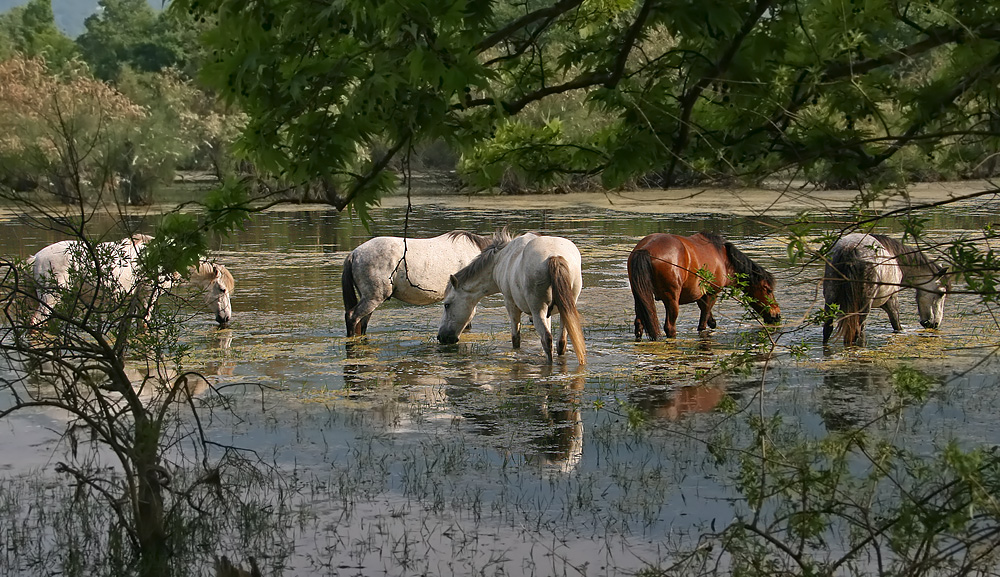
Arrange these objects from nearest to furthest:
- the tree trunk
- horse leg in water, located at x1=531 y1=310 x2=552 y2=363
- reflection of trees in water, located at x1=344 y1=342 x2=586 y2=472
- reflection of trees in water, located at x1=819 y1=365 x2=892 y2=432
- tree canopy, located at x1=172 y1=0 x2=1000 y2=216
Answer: tree canopy, located at x1=172 y1=0 x2=1000 y2=216, the tree trunk, reflection of trees in water, located at x1=344 y1=342 x2=586 y2=472, reflection of trees in water, located at x1=819 y1=365 x2=892 y2=432, horse leg in water, located at x1=531 y1=310 x2=552 y2=363

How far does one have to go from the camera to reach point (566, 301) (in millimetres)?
11148

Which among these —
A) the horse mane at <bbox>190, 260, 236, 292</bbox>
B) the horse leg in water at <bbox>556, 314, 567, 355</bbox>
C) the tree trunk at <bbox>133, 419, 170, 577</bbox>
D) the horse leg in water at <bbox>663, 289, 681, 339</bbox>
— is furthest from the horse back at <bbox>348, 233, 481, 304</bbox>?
the tree trunk at <bbox>133, 419, 170, 577</bbox>

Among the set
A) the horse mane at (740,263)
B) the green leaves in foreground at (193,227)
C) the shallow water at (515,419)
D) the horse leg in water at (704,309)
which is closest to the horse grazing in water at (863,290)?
the shallow water at (515,419)

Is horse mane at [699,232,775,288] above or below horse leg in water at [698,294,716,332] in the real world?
above

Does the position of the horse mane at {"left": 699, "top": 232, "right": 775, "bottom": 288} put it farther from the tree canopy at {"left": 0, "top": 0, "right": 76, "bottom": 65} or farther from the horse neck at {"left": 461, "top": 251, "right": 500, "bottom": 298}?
the tree canopy at {"left": 0, "top": 0, "right": 76, "bottom": 65}

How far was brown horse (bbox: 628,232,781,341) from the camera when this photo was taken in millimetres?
12344

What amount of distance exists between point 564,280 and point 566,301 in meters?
0.20

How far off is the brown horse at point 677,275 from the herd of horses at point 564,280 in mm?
11

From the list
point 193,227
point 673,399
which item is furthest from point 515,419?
point 193,227

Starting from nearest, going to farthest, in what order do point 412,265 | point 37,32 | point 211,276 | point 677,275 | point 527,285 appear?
point 527,285
point 677,275
point 412,265
point 211,276
point 37,32

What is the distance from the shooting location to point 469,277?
42.2ft

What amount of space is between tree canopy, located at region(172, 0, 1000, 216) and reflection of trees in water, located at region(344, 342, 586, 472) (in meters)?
2.75

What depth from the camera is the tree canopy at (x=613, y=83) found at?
181 inches

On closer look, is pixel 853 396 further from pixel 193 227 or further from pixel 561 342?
pixel 193 227
